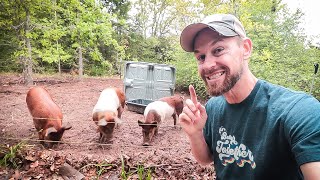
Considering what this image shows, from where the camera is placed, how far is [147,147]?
17.5 feet

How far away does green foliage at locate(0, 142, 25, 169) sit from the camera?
3.85m

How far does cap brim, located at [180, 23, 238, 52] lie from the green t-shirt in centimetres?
37

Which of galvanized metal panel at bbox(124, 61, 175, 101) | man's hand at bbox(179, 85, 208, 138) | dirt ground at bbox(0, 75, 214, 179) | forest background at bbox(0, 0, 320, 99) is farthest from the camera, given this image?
galvanized metal panel at bbox(124, 61, 175, 101)

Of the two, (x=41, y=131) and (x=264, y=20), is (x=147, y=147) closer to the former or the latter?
(x=41, y=131)

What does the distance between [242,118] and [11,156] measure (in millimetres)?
3641

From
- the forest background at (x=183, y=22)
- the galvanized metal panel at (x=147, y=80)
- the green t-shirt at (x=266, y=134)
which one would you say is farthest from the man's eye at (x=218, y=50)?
the galvanized metal panel at (x=147, y=80)

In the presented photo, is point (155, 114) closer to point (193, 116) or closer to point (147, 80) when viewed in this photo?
point (147, 80)

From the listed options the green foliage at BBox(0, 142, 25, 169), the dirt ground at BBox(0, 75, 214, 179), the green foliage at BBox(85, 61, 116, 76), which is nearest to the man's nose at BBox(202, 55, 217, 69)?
the dirt ground at BBox(0, 75, 214, 179)

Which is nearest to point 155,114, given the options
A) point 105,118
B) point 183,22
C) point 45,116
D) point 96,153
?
point 105,118

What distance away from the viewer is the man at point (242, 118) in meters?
1.24

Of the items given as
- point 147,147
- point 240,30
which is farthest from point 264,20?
point 240,30

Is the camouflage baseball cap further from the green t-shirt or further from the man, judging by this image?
the green t-shirt

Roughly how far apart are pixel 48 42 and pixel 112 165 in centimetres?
847

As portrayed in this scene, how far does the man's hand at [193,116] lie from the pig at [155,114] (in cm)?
336
